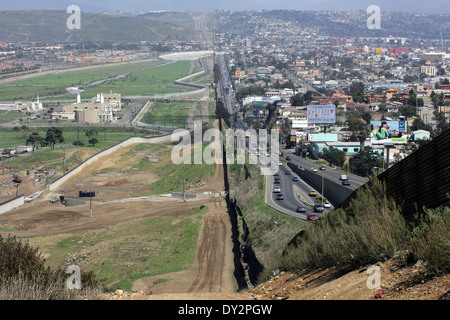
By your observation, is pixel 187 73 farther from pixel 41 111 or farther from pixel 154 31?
pixel 154 31

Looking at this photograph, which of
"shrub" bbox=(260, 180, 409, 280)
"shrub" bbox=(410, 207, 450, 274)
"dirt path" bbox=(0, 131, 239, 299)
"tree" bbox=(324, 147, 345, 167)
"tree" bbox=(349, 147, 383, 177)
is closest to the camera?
"shrub" bbox=(410, 207, 450, 274)

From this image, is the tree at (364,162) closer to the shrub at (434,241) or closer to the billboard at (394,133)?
Answer: the billboard at (394,133)

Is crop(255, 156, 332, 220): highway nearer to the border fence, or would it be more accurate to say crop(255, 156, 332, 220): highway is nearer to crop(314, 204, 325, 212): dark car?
crop(314, 204, 325, 212): dark car

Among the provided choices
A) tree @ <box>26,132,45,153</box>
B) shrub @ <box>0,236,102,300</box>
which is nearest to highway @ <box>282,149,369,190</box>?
shrub @ <box>0,236,102,300</box>

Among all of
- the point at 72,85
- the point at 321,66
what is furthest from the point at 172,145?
the point at 321,66

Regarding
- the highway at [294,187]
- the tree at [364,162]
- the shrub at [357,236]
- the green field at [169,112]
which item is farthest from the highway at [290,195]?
the green field at [169,112]

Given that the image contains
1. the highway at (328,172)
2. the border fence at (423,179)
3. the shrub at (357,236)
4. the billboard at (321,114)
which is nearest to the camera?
the border fence at (423,179)

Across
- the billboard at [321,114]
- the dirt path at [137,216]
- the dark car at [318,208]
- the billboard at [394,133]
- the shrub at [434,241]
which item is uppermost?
the shrub at [434,241]
